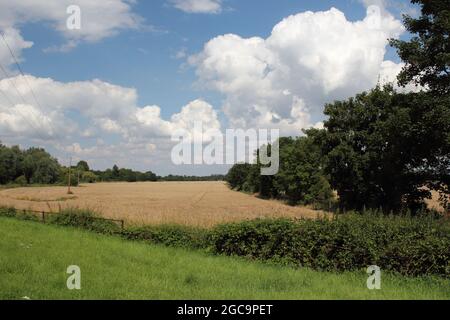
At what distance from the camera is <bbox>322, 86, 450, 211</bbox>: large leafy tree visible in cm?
3117

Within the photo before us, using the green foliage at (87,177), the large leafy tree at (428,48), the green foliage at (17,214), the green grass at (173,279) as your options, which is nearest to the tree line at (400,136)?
the large leafy tree at (428,48)

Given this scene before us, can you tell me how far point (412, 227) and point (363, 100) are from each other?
124 ft

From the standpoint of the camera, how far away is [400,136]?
33.7 metres

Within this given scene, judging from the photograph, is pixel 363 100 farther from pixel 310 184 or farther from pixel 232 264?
pixel 232 264

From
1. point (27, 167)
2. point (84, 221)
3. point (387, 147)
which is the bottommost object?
point (84, 221)

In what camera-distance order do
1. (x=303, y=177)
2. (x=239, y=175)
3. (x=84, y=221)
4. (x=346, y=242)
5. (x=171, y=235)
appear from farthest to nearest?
(x=239, y=175), (x=303, y=177), (x=84, y=221), (x=171, y=235), (x=346, y=242)

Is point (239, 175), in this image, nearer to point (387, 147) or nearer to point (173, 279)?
point (387, 147)

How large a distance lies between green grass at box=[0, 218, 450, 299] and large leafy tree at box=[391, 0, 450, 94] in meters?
22.1

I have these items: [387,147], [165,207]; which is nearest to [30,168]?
[165,207]

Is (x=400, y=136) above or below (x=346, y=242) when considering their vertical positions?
above

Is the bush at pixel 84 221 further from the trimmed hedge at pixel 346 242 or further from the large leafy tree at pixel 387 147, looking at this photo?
the large leafy tree at pixel 387 147

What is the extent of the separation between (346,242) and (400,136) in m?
22.4

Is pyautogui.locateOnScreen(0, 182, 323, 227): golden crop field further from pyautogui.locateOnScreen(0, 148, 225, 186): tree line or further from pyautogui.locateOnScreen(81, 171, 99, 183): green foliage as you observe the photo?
pyautogui.locateOnScreen(81, 171, 99, 183): green foliage
